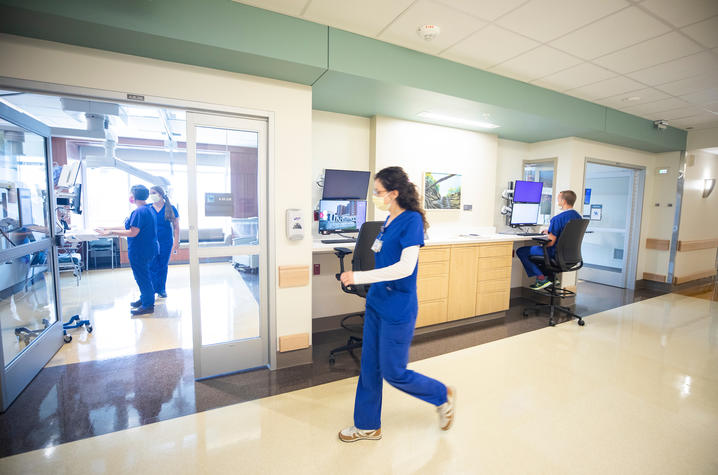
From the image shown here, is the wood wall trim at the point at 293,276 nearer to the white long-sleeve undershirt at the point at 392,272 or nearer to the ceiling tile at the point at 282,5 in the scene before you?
the white long-sleeve undershirt at the point at 392,272

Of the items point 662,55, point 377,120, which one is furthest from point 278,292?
point 662,55

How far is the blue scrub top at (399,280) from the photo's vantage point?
1804 millimetres

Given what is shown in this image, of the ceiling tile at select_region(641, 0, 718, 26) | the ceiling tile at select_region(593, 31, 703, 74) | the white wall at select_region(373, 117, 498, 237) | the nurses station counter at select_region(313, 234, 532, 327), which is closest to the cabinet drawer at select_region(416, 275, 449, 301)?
the nurses station counter at select_region(313, 234, 532, 327)

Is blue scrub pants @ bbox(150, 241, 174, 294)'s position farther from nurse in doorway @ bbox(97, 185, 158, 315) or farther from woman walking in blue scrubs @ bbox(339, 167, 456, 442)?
woman walking in blue scrubs @ bbox(339, 167, 456, 442)

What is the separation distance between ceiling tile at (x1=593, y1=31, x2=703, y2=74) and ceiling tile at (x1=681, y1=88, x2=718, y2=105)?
137cm

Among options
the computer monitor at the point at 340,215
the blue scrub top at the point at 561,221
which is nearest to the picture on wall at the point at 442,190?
the computer monitor at the point at 340,215

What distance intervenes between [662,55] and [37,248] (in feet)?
19.3

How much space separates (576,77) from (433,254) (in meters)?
2.47

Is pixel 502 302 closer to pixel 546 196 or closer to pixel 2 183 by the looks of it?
pixel 546 196

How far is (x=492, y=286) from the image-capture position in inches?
162

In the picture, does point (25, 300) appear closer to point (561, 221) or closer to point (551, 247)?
point (551, 247)

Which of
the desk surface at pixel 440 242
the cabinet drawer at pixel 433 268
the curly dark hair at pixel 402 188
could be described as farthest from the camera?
the cabinet drawer at pixel 433 268

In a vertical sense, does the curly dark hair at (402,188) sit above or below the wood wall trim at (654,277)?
above

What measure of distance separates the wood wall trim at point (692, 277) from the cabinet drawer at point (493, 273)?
4178 millimetres
